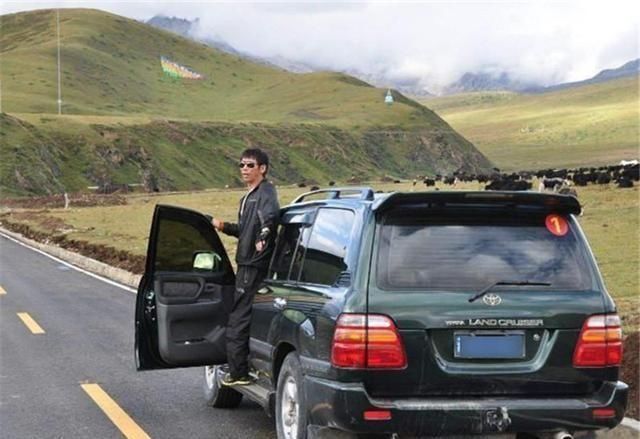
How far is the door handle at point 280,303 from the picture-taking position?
21.3ft

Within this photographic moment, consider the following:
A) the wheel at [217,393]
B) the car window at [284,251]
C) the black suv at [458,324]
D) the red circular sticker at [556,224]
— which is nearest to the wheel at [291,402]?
the black suv at [458,324]

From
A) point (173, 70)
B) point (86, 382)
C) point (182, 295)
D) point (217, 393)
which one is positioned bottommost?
point (86, 382)

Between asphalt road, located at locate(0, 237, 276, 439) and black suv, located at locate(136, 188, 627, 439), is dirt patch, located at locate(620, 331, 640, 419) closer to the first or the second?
black suv, located at locate(136, 188, 627, 439)

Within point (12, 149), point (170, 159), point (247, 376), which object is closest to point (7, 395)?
point (247, 376)

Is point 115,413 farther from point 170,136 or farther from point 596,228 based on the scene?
point 170,136

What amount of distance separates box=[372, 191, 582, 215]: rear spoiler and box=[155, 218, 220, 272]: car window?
288 centimetres

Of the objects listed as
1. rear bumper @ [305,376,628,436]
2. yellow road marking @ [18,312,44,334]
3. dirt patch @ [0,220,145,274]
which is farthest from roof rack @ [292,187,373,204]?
dirt patch @ [0,220,145,274]

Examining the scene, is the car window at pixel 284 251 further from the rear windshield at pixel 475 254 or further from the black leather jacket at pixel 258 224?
the rear windshield at pixel 475 254

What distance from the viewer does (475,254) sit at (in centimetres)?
557

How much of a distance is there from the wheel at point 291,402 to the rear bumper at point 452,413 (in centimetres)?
36

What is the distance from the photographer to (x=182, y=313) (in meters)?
7.82

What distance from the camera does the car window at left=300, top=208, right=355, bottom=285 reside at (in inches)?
230

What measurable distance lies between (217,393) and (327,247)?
2825 millimetres

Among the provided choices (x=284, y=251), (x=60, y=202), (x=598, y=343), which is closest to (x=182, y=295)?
(x=284, y=251)
